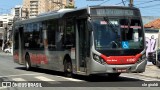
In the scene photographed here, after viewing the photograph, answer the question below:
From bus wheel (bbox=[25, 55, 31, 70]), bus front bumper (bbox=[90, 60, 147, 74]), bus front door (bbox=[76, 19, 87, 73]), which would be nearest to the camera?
bus front bumper (bbox=[90, 60, 147, 74])

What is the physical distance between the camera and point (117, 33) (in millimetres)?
17625

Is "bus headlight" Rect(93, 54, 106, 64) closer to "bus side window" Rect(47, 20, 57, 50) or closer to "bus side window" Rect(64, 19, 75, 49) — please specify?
"bus side window" Rect(64, 19, 75, 49)

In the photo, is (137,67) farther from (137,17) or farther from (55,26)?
(55,26)

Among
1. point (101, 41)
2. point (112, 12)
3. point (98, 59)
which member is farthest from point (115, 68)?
point (112, 12)

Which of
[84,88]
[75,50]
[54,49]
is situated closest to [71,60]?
[75,50]

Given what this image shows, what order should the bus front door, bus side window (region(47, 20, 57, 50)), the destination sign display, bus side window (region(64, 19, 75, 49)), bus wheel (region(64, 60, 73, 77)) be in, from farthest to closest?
bus side window (region(47, 20, 57, 50)) → bus wheel (region(64, 60, 73, 77)) → bus side window (region(64, 19, 75, 49)) → the bus front door → the destination sign display

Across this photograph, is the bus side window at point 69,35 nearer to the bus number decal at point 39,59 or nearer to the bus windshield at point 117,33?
the bus windshield at point 117,33

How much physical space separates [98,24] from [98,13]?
51 cm

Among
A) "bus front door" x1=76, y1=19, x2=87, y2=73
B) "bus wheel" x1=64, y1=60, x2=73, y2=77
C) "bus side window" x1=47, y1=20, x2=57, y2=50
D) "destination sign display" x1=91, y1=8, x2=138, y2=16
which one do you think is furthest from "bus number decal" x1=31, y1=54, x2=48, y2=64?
"destination sign display" x1=91, y1=8, x2=138, y2=16

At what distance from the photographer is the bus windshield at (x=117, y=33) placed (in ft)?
57.2

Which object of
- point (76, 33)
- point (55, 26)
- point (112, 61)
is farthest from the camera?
point (55, 26)

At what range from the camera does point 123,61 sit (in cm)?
1753

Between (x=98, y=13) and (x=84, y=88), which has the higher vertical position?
(x=98, y=13)

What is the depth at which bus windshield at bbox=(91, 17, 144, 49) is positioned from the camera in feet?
57.2
